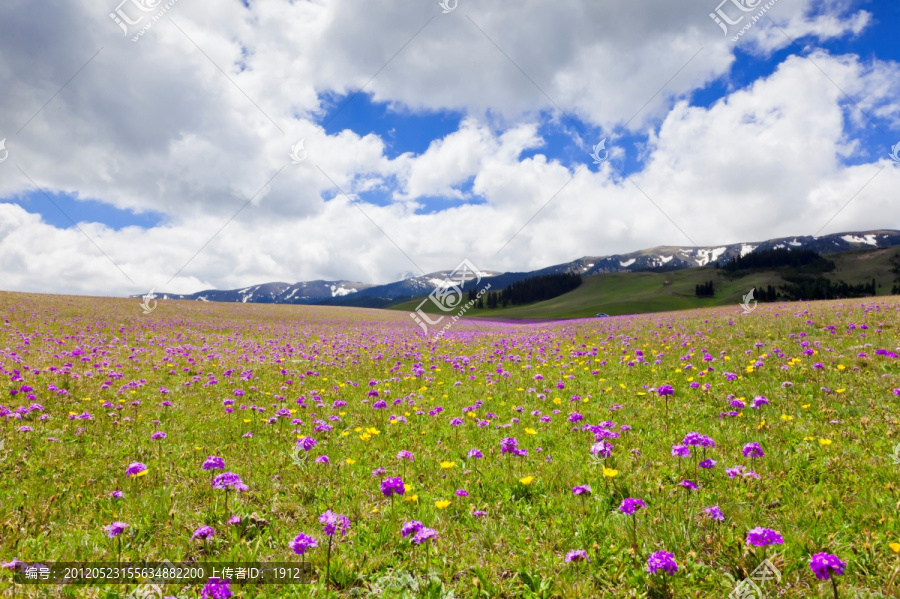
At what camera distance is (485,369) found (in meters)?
13.0

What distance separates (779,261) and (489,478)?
193967 millimetres

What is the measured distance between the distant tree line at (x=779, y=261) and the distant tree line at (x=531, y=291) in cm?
5662

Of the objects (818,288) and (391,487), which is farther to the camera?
(818,288)

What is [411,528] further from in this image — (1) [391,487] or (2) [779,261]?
(2) [779,261]

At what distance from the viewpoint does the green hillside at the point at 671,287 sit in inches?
4012

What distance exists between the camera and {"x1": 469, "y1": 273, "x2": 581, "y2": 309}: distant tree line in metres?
160

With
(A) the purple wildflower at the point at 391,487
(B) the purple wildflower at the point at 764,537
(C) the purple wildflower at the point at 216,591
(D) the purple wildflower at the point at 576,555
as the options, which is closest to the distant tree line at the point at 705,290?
(B) the purple wildflower at the point at 764,537

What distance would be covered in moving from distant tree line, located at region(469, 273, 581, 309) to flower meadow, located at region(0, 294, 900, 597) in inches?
5886

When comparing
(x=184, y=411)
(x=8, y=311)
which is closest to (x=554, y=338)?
(x=184, y=411)

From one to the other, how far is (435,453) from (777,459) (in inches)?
187
